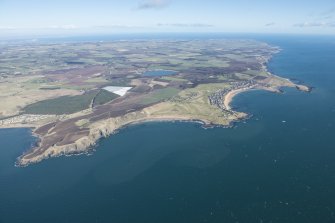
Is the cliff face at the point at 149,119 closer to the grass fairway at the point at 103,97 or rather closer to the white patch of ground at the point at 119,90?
the grass fairway at the point at 103,97

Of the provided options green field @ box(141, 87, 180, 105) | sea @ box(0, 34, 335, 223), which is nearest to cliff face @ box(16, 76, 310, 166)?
sea @ box(0, 34, 335, 223)

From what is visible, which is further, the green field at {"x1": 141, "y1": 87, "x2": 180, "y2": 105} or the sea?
the green field at {"x1": 141, "y1": 87, "x2": 180, "y2": 105}

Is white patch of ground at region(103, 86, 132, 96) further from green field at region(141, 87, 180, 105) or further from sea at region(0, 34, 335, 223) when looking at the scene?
sea at region(0, 34, 335, 223)

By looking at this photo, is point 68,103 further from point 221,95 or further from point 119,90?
point 221,95

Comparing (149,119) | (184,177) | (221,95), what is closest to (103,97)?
(149,119)

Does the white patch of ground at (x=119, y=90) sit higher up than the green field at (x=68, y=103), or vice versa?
the white patch of ground at (x=119, y=90)

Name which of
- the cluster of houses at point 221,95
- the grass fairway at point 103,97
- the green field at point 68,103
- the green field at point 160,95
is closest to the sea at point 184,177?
the cluster of houses at point 221,95

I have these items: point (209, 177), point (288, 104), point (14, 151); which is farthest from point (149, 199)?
point (288, 104)

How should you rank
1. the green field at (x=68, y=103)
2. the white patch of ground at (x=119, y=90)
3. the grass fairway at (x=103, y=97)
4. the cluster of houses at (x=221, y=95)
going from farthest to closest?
the white patch of ground at (x=119, y=90)
the grass fairway at (x=103, y=97)
the cluster of houses at (x=221, y=95)
the green field at (x=68, y=103)

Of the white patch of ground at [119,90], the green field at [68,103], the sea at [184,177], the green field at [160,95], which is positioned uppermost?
the green field at [160,95]
